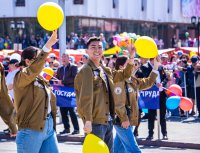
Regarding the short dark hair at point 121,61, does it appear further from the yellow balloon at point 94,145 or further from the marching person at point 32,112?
the yellow balloon at point 94,145

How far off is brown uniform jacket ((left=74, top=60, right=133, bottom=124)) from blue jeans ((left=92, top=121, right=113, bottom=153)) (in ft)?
0.19

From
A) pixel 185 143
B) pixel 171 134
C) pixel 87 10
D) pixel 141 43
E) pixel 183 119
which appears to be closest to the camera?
pixel 141 43

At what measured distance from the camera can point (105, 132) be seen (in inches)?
286

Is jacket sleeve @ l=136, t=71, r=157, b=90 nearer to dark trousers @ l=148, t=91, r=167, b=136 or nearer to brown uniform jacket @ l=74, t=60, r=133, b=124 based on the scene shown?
brown uniform jacket @ l=74, t=60, r=133, b=124

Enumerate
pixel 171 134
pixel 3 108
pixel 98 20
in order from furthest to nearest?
pixel 98 20 < pixel 171 134 < pixel 3 108

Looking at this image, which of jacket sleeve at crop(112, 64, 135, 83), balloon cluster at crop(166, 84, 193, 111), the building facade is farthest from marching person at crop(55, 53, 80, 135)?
the building facade

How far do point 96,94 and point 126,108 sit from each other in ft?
6.84

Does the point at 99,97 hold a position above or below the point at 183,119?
above

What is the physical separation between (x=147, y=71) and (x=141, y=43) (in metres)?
4.80

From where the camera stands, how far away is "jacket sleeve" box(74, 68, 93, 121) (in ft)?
23.0

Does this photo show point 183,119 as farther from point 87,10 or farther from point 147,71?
point 87,10

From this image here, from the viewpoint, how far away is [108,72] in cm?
742

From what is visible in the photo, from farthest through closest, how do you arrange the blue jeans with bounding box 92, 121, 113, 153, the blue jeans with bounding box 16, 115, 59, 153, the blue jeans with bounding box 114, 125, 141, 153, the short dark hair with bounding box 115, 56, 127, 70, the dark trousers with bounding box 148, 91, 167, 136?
the dark trousers with bounding box 148, 91, 167, 136, the short dark hair with bounding box 115, 56, 127, 70, the blue jeans with bounding box 114, 125, 141, 153, the blue jeans with bounding box 92, 121, 113, 153, the blue jeans with bounding box 16, 115, 59, 153

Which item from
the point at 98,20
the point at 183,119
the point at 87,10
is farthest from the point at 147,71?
the point at 98,20
